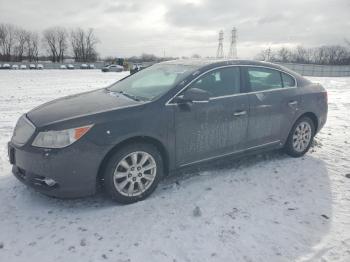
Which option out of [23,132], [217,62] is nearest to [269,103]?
[217,62]

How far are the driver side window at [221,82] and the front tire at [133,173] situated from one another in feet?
3.44

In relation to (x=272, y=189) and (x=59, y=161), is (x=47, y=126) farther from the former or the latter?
(x=272, y=189)

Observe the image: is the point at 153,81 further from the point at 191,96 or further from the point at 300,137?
the point at 300,137

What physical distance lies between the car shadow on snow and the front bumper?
0.30m

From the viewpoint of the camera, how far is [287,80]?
203 inches

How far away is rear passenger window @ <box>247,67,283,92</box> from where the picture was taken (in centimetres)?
466

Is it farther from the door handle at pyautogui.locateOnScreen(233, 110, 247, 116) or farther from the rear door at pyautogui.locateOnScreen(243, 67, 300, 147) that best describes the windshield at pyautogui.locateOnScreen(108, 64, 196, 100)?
the rear door at pyautogui.locateOnScreen(243, 67, 300, 147)

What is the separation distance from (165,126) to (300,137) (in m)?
2.63

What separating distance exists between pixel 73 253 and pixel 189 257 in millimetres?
1009

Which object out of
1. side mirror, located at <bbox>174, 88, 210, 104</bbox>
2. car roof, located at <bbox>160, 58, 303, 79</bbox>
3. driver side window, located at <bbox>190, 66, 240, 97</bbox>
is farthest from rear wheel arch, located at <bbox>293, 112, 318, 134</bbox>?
side mirror, located at <bbox>174, 88, 210, 104</bbox>

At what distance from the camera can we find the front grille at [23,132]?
11.5 ft

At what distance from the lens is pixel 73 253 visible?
2.87 m

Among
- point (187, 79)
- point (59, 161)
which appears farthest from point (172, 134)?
point (59, 161)

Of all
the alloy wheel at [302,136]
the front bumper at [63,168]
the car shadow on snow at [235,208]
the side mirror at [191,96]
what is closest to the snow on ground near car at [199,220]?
the car shadow on snow at [235,208]
